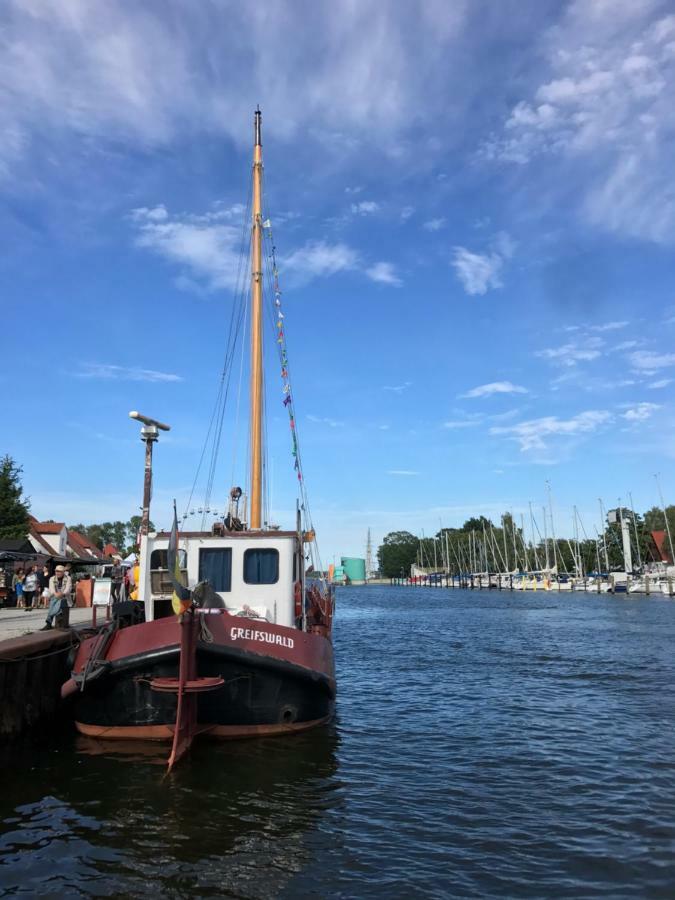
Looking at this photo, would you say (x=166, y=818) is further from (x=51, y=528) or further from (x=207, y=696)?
(x=51, y=528)

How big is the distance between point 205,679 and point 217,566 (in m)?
3.21

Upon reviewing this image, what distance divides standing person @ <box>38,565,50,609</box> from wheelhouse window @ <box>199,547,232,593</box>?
16323 mm

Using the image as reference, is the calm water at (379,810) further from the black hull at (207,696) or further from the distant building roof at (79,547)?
the distant building roof at (79,547)

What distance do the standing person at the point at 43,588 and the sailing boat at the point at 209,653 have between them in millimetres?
15905

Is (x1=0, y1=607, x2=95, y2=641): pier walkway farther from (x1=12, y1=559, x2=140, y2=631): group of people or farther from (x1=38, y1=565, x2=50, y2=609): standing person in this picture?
(x1=38, y1=565, x2=50, y2=609): standing person

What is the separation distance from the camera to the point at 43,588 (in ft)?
96.1

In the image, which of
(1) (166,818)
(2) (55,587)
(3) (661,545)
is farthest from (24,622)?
(3) (661,545)

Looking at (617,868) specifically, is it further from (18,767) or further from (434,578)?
(434,578)

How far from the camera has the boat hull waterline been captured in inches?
423

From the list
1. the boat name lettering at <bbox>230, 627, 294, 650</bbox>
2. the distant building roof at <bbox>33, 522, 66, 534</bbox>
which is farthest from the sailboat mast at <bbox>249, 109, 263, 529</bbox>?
the distant building roof at <bbox>33, 522, 66, 534</bbox>

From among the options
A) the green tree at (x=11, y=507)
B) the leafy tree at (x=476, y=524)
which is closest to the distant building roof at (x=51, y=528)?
the green tree at (x=11, y=507)

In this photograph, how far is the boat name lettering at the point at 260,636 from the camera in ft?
36.4

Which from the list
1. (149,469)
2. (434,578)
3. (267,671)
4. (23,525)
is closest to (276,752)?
(267,671)

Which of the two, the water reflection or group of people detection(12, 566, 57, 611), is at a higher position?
group of people detection(12, 566, 57, 611)
